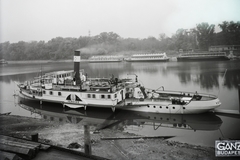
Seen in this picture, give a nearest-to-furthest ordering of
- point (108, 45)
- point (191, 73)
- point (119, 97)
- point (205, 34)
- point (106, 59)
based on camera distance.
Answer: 1. point (119, 97)
2. point (191, 73)
3. point (205, 34)
4. point (106, 59)
5. point (108, 45)

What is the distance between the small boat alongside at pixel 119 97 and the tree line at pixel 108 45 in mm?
27968

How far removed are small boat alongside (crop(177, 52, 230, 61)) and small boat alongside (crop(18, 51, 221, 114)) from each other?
115 ft

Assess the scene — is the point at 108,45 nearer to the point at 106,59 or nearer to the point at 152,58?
the point at 106,59

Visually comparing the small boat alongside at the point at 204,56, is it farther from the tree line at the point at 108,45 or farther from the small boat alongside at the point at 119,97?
the small boat alongside at the point at 119,97

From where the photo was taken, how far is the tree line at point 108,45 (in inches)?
1880

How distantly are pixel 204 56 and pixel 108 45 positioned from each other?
40.7m

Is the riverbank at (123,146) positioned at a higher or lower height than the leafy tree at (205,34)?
lower

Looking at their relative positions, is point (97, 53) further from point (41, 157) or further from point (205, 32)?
point (41, 157)

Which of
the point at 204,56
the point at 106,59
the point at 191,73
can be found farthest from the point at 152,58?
the point at 191,73

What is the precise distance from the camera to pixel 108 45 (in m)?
78.8

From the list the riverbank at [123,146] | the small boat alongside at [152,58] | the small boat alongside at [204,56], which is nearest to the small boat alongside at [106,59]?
the small boat alongside at [152,58]

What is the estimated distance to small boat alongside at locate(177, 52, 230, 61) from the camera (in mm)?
44750

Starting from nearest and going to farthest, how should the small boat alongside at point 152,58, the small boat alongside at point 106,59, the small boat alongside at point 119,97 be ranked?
the small boat alongside at point 119,97, the small boat alongside at point 152,58, the small boat alongside at point 106,59

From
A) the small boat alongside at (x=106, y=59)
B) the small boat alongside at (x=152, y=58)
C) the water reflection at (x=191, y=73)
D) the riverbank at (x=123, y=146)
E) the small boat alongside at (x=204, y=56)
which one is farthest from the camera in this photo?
the small boat alongside at (x=106, y=59)
